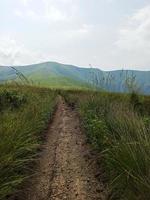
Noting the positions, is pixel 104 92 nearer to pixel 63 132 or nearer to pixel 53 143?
pixel 63 132

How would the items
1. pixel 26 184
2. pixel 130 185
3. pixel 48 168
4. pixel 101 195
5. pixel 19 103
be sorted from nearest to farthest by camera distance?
pixel 130 185, pixel 101 195, pixel 26 184, pixel 48 168, pixel 19 103

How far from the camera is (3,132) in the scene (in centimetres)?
663

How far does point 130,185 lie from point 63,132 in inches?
365

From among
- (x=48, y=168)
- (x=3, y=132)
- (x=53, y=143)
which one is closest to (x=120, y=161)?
(x=3, y=132)

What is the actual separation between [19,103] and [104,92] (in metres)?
4.02

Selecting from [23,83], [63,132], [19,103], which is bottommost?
[63,132]

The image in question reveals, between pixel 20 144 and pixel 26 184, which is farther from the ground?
pixel 20 144

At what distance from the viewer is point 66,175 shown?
7801 mm

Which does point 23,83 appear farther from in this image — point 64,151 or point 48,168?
point 48,168

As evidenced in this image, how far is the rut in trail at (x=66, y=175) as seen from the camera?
262 inches

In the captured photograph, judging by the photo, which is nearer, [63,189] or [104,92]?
[63,189]

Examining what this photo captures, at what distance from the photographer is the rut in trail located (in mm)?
6648

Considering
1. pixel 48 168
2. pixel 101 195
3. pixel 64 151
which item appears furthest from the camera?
pixel 64 151

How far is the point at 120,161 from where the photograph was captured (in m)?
5.57
